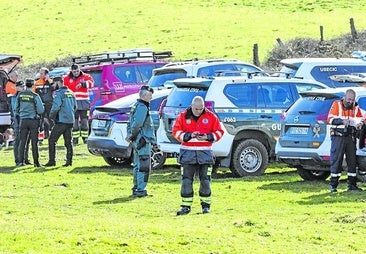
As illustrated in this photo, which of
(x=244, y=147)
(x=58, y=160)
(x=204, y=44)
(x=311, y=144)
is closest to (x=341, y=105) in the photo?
(x=311, y=144)

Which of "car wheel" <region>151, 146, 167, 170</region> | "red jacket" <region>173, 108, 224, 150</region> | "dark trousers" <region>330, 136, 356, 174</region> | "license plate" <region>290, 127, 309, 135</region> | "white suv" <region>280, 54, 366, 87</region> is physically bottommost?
"car wheel" <region>151, 146, 167, 170</region>

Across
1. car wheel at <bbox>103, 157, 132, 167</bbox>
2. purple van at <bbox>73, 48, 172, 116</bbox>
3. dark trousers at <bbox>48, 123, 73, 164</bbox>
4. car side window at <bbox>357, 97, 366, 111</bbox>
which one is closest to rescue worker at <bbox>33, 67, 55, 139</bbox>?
purple van at <bbox>73, 48, 172, 116</bbox>

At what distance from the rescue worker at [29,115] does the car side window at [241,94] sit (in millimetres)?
4672

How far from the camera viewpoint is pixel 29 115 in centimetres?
2433

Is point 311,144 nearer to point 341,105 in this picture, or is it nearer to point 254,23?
point 341,105

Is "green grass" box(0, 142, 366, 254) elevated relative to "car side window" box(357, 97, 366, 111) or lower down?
lower down

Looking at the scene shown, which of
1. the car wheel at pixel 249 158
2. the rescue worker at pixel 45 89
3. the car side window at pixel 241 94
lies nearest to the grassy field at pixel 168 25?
the rescue worker at pixel 45 89

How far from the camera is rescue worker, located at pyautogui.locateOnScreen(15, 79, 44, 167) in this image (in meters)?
24.2

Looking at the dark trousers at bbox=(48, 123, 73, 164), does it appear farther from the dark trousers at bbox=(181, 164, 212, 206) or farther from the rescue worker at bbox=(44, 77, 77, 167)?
Result: the dark trousers at bbox=(181, 164, 212, 206)

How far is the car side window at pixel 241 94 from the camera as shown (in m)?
21.7

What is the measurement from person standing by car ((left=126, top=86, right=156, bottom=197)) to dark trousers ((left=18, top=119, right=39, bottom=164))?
5.83 meters

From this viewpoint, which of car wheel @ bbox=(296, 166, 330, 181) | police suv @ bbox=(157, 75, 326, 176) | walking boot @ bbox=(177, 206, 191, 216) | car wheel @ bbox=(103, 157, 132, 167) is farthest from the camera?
car wheel @ bbox=(103, 157, 132, 167)

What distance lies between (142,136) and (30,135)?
637cm

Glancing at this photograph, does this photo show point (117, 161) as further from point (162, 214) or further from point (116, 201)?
point (162, 214)
